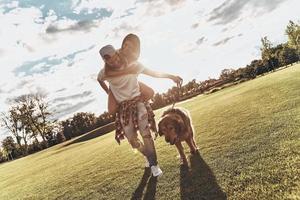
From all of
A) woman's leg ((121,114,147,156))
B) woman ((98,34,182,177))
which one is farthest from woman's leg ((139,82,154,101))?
woman's leg ((121,114,147,156))

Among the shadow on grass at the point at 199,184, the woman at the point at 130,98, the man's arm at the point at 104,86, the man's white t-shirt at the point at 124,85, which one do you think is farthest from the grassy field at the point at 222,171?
the man's arm at the point at 104,86

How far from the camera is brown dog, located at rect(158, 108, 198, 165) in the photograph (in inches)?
224

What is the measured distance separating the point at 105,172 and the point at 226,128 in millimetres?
2933

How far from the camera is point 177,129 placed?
5.85 metres

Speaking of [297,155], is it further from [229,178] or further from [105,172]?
[105,172]

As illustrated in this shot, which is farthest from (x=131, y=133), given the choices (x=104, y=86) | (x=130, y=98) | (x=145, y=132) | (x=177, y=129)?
(x=104, y=86)

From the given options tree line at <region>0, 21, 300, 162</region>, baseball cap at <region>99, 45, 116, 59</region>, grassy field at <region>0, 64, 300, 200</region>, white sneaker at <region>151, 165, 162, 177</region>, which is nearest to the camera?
grassy field at <region>0, 64, 300, 200</region>

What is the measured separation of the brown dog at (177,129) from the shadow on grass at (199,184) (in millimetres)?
420

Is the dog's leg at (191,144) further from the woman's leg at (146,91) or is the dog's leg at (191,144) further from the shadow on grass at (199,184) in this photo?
the woman's leg at (146,91)

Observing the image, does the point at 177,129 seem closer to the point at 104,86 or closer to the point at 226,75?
the point at 104,86

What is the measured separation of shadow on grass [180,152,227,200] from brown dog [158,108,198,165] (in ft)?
1.38

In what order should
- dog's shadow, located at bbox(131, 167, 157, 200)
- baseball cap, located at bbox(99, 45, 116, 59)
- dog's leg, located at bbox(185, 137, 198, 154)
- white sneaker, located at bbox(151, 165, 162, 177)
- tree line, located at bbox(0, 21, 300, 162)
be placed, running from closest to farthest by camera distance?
dog's shadow, located at bbox(131, 167, 157, 200)
white sneaker, located at bbox(151, 165, 162, 177)
baseball cap, located at bbox(99, 45, 116, 59)
dog's leg, located at bbox(185, 137, 198, 154)
tree line, located at bbox(0, 21, 300, 162)

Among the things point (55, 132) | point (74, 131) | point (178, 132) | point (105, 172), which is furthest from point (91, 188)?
point (74, 131)

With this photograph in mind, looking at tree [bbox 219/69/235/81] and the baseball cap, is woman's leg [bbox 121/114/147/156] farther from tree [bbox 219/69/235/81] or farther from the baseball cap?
tree [bbox 219/69/235/81]
